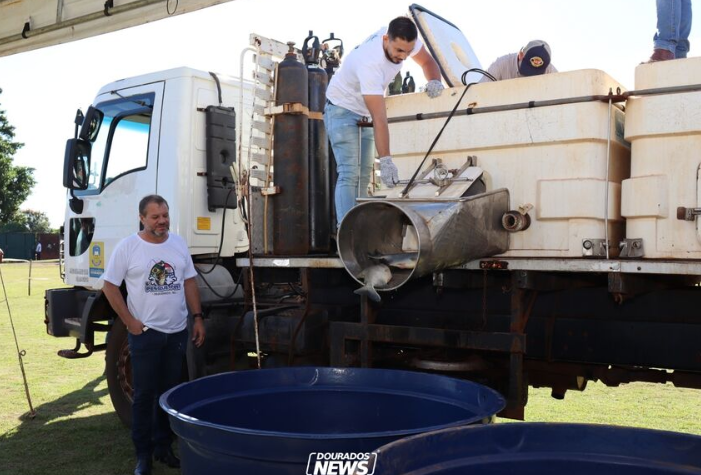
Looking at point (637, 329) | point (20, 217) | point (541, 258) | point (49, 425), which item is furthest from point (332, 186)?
point (20, 217)

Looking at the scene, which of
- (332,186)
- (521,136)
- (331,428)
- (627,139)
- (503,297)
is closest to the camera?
(331,428)

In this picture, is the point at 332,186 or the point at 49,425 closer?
the point at 332,186

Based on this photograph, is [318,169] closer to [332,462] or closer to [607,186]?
[607,186]

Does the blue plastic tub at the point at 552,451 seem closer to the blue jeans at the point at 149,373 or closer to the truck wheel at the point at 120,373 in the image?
the blue jeans at the point at 149,373

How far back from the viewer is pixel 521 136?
3971 mm

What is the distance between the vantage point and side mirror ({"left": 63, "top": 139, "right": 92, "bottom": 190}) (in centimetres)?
607

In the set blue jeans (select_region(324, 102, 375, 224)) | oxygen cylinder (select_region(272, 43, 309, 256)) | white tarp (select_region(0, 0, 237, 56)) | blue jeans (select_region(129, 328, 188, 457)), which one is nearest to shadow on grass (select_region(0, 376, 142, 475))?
blue jeans (select_region(129, 328, 188, 457))

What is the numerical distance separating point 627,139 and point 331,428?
2.02 metres

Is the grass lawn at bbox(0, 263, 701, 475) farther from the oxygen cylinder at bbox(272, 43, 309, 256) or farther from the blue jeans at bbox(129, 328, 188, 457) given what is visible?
the oxygen cylinder at bbox(272, 43, 309, 256)

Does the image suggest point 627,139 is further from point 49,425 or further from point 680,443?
point 49,425

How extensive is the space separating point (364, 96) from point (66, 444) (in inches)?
129

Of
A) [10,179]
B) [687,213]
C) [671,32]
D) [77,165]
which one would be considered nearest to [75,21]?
[77,165]

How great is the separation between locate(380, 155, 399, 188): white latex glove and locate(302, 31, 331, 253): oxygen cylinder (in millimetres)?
1122

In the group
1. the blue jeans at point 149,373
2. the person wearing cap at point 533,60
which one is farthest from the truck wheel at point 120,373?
the person wearing cap at point 533,60
